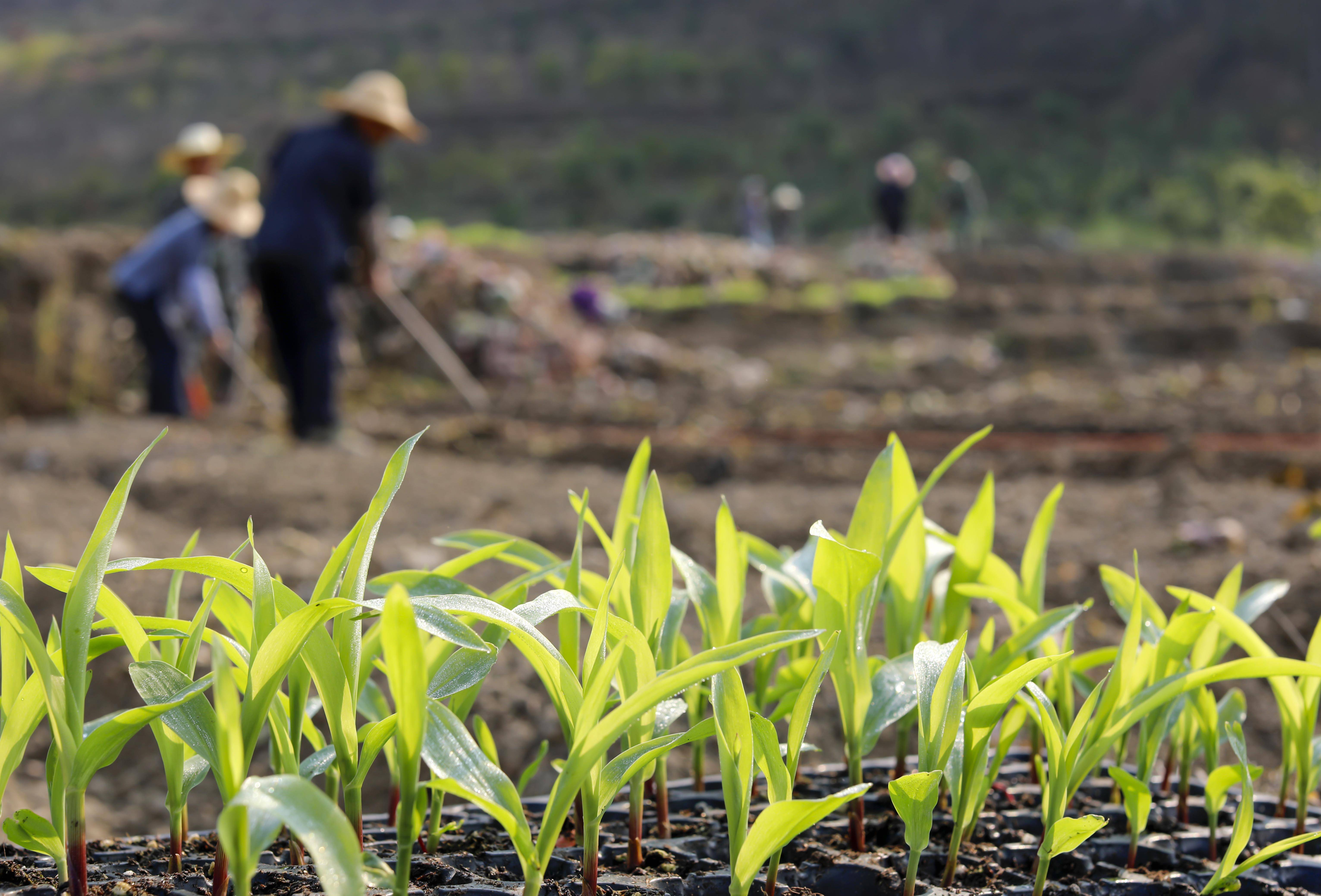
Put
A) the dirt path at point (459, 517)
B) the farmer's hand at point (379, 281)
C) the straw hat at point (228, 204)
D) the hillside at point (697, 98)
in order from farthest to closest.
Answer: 1. the hillside at point (697, 98)
2. the straw hat at point (228, 204)
3. the farmer's hand at point (379, 281)
4. the dirt path at point (459, 517)

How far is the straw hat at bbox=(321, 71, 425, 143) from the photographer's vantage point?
5.55m

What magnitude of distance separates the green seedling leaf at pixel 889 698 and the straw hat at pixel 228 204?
5.91m

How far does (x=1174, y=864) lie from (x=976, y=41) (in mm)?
61940

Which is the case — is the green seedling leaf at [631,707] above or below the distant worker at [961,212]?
below

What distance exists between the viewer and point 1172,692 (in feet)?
3.51

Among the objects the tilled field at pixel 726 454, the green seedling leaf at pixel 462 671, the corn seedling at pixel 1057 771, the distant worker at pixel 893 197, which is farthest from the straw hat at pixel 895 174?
the green seedling leaf at pixel 462 671

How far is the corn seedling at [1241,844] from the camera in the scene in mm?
1058

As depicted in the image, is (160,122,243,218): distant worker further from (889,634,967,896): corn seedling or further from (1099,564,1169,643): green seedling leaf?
(889,634,967,896): corn seedling

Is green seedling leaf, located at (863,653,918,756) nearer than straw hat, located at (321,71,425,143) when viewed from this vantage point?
Yes

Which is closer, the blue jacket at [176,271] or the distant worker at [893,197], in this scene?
the blue jacket at [176,271]

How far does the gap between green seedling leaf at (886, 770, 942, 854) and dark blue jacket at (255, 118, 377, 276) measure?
5253 millimetres

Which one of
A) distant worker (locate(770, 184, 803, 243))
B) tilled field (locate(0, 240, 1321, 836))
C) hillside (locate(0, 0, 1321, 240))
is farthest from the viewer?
hillside (locate(0, 0, 1321, 240))

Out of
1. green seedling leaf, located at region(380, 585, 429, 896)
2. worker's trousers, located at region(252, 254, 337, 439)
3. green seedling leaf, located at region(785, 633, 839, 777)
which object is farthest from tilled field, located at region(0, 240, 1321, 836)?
green seedling leaf, located at region(380, 585, 429, 896)

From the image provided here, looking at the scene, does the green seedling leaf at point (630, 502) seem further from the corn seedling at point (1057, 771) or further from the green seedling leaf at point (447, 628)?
the corn seedling at point (1057, 771)
